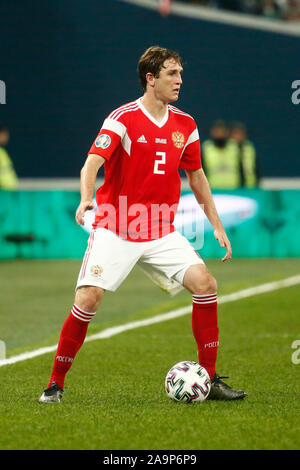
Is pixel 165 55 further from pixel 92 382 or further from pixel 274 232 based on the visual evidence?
pixel 274 232

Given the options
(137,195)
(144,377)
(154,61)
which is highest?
(154,61)

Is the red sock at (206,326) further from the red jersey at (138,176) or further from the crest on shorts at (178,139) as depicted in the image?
the crest on shorts at (178,139)

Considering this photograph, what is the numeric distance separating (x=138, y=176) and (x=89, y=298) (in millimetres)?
843

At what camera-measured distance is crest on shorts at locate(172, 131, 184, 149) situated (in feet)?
20.3

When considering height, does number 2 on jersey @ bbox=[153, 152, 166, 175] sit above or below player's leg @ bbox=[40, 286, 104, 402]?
above

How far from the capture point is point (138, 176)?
6.08 m

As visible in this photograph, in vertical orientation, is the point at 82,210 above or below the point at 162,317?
above

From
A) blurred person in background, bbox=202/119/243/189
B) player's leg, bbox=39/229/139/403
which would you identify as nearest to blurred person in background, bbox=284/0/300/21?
blurred person in background, bbox=202/119/243/189

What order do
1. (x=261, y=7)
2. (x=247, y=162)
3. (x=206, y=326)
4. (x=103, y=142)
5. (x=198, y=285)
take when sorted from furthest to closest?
(x=261, y=7), (x=247, y=162), (x=206, y=326), (x=198, y=285), (x=103, y=142)

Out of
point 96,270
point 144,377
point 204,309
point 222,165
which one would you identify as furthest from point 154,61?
point 222,165

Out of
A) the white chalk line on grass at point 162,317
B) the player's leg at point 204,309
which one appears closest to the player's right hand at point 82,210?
the player's leg at point 204,309

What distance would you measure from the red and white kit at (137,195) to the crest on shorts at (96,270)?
0.05 m

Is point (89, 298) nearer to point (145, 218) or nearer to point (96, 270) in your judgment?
point (96, 270)

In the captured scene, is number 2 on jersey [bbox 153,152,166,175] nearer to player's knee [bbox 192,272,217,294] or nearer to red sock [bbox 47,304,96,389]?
player's knee [bbox 192,272,217,294]
